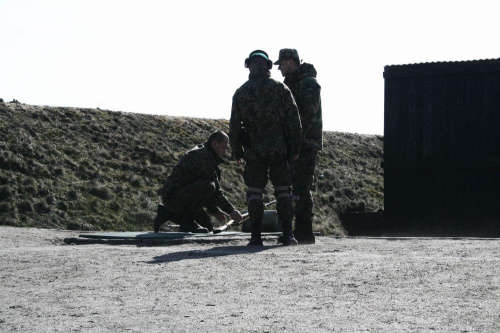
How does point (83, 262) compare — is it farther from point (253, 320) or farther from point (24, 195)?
point (24, 195)

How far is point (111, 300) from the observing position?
5645mm

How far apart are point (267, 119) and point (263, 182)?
68 centimetres

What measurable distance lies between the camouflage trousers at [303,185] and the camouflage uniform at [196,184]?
115 cm

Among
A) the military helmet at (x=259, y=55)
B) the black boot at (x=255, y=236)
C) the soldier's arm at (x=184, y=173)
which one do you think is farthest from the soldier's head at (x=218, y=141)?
the black boot at (x=255, y=236)

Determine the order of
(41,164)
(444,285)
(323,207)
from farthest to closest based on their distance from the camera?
(323,207)
(41,164)
(444,285)

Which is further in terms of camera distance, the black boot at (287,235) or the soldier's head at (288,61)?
the soldier's head at (288,61)

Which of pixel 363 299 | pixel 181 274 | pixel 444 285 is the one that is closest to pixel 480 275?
pixel 444 285

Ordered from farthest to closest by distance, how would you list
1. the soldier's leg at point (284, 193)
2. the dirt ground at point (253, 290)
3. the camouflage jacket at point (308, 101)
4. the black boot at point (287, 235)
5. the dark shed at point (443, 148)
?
the dark shed at point (443, 148) < the camouflage jacket at point (308, 101) < the black boot at point (287, 235) < the soldier's leg at point (284, 193) < the dirt ground at point (253, 290)

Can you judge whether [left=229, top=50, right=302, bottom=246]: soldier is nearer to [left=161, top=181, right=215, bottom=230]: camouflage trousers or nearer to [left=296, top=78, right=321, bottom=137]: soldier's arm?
[left=296, top=78, right=321, bottom=137]: soldier's arm

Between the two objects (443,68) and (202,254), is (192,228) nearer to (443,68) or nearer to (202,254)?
(202,254)

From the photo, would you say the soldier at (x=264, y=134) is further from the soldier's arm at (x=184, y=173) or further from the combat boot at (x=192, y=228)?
the combat boot at (x=192, y=228)

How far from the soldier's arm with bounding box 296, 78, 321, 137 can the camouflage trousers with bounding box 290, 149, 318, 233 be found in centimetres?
28

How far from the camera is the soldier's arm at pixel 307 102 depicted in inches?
396

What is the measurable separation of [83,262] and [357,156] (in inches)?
1082
